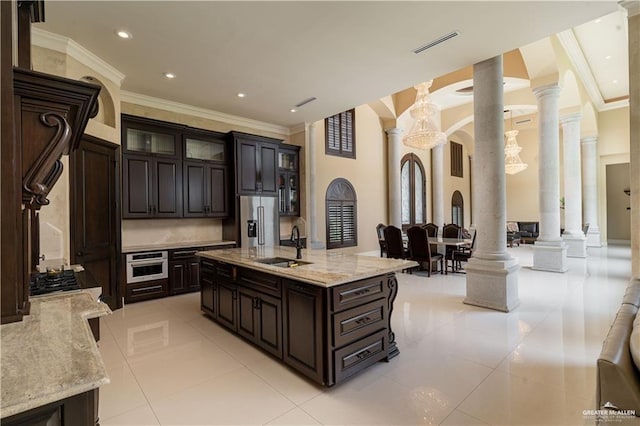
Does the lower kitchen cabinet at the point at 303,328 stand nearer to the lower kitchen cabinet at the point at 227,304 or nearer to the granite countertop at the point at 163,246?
the lower kitchen cabinet at the point at 227,304

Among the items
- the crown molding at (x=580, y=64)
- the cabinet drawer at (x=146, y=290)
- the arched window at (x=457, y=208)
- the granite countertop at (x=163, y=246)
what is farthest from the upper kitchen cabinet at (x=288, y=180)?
the arched window at (x=457, y=208)

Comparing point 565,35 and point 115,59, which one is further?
point 565,35

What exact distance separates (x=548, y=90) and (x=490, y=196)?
4.07 metres

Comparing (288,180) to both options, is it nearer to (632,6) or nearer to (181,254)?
(181,254)

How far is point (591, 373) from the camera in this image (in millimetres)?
2475

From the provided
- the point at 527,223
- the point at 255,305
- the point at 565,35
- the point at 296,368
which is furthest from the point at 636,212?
the point at 527,223

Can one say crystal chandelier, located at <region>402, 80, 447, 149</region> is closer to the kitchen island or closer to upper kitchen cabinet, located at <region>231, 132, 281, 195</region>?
upper kitchen cabinet, located at <region>231, 132, 281, 195</region>

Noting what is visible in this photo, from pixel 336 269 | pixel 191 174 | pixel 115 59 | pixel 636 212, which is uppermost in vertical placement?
pixel 115 59

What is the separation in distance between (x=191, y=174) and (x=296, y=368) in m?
4.10

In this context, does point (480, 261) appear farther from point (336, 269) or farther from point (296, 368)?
point (296, 368)

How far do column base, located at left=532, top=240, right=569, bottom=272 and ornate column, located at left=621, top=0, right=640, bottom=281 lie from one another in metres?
4.36

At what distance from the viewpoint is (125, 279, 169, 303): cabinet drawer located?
4.62m

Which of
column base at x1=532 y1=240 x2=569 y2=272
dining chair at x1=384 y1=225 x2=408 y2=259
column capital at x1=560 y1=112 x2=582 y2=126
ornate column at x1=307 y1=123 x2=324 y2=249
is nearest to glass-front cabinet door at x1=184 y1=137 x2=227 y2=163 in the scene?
ornate column at x1=307 y1=123 x2=324 y2=249

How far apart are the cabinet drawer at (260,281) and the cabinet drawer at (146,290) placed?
2.44 metres
